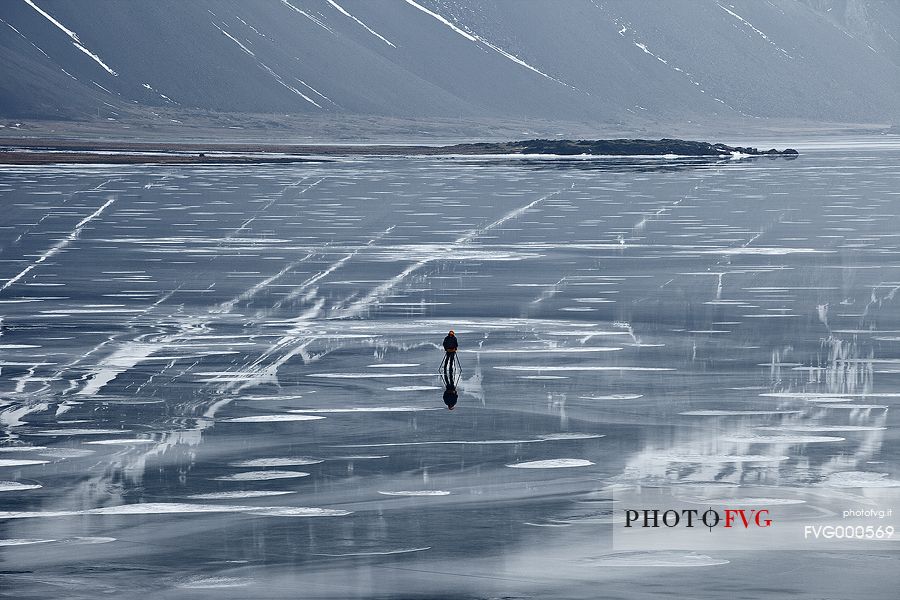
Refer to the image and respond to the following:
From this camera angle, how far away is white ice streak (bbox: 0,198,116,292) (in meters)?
29.0

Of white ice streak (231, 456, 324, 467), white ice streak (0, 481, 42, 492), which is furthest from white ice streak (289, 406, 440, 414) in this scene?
white ice streak (0, 481, 42, 492)

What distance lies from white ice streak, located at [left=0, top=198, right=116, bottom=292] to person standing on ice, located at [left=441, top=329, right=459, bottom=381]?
35.3ft

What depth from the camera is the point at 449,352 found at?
17.9m

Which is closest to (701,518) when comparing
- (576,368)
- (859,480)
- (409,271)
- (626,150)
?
(859,480)

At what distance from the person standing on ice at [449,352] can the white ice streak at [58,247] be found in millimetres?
10765

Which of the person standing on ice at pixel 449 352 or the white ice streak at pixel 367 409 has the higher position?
the person standing on ice at pixel 449 352

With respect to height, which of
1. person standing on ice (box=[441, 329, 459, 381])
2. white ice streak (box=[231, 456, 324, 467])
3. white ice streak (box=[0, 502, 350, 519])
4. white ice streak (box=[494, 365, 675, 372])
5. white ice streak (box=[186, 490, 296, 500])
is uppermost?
person standing on ice (box=[441, 329, 459, 381])

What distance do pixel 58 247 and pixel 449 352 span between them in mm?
18841

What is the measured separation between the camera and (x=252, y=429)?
49.9ft

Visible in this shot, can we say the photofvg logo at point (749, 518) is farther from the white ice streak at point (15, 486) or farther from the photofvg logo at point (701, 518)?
the white ice streak at point (15, 486)

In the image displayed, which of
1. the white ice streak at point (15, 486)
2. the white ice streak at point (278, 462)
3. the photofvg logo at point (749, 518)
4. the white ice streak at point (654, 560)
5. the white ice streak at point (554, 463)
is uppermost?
the white ice streak at point (278, 462)

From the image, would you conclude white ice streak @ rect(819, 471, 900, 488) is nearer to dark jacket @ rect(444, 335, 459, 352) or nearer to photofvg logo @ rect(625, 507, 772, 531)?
photofvg logo @ rect(625, 507, 772, 531)

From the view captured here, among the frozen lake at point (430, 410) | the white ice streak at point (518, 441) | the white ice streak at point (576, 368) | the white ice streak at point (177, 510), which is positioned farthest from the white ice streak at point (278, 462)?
the white ice streak at point (576, 368)

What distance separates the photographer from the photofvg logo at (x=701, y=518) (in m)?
11.8
